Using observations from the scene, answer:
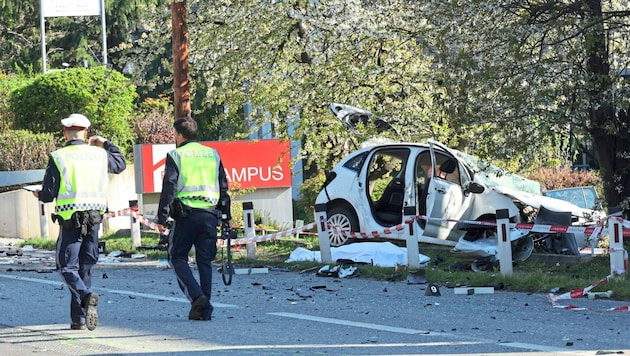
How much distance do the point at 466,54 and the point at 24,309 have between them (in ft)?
23.0

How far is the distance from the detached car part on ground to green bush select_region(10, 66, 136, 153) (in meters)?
14.6

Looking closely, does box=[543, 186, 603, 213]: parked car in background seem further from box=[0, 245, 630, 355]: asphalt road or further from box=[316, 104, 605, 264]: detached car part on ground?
box=[0, 245, 630, 355]: asphalt road

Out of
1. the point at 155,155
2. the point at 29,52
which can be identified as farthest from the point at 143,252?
the point at 29,52

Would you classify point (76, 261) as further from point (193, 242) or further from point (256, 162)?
point (256, 162)

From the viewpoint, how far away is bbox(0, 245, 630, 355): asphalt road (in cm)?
821

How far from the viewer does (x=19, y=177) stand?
88.4ft

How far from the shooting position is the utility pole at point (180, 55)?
754 inches

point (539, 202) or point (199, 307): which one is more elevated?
point (539, 202)

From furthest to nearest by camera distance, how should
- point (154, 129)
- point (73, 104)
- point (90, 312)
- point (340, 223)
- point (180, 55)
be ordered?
point (154, 129), point (73, 104), point (180, 55), point (340, 223), point (90, 312)

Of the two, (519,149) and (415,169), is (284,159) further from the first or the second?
(519,149)

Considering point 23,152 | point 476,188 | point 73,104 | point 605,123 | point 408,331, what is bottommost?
point 408,331

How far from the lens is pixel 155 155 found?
22328mm

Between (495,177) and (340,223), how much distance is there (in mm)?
→ 2384

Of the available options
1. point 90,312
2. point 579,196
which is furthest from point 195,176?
point 579,196
